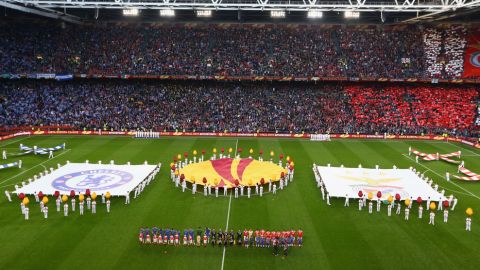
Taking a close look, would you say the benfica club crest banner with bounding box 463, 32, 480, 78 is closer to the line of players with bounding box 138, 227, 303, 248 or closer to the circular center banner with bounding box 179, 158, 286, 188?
the circular center banner with bounding box 179, 158, 286, 188

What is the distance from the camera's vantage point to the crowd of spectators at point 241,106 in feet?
182

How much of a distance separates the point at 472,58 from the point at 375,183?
41.6 m

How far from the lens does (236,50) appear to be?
63.6 meters

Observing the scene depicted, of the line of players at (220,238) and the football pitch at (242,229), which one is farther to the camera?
the line of players at (220,238)

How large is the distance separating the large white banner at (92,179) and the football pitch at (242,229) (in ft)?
3.95

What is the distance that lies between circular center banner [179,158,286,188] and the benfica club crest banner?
41.6 meters

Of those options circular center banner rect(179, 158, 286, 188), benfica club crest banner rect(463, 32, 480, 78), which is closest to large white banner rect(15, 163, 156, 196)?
circular center banner rect(179, 158, 286, 188)

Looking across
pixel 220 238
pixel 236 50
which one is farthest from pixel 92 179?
pixel 236 50

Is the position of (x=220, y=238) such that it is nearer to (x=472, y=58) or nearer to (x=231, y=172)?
(x=231, y=172)

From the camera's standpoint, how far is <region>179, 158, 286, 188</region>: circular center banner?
3153 cm

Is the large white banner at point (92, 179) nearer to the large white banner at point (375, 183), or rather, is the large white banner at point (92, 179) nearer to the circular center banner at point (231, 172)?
the circular center banner at point (231, 172)

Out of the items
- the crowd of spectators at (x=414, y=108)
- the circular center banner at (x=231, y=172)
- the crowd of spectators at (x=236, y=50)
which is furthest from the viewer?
the crowd of spectators at (x=236, y=50)

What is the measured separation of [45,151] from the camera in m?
42.0

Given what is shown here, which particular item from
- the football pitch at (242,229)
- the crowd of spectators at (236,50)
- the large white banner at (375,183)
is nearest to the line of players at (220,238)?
the football pitch at (242,229)
